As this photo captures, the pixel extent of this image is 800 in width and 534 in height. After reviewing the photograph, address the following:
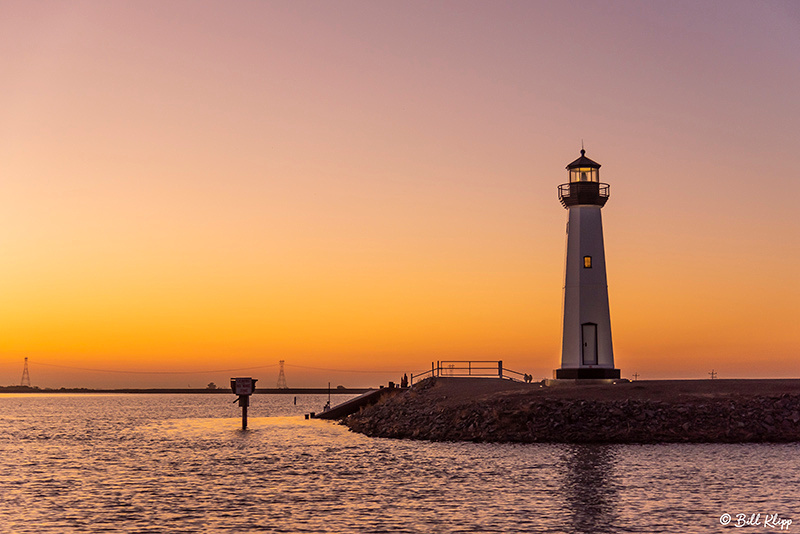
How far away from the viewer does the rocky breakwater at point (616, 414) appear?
44094 millimetres

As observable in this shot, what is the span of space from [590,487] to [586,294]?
25.0m

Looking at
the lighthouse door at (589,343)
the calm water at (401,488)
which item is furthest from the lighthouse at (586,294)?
the calm water at (401,488)

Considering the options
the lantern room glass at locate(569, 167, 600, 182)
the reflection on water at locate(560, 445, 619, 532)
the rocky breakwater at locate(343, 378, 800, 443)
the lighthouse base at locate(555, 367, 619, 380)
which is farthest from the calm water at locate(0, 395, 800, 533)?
the lantern room glass at locate(569, 167, 600, 182)

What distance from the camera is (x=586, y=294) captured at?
53.1 meters

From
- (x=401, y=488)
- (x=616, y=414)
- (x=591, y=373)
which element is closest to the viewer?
(x=401, y=488)

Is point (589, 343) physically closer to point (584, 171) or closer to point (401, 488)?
point (584, 171)

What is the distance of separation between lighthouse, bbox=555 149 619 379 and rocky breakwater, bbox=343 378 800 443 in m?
1.95

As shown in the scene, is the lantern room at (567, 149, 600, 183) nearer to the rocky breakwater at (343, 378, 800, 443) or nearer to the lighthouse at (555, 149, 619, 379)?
the lighthouse at (555, 149, 619, 379)

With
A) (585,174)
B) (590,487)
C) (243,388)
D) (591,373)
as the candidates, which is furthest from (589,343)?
(243,388)

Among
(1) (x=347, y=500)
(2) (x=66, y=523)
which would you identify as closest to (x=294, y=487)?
(1) (x=347, y=500)

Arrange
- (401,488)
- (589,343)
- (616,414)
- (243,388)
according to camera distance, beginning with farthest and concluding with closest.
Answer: (243,388) < (589,343) < (616,414) < (401,488)

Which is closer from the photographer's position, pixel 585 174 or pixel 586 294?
pixel 586 294

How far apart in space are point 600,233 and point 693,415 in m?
14.1

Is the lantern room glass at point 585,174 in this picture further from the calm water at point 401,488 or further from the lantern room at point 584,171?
the calm water at point 401,488
